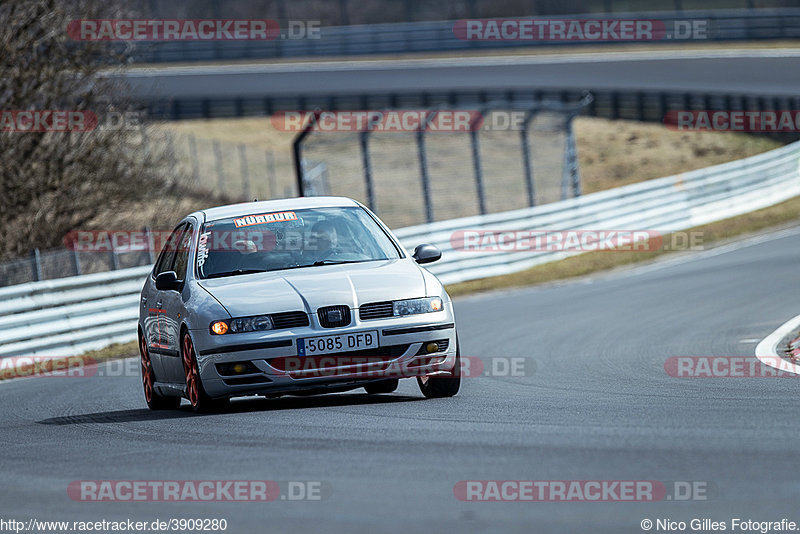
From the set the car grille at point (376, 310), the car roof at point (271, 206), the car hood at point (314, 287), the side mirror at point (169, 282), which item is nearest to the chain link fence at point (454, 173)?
the car roof at point (271, 206)

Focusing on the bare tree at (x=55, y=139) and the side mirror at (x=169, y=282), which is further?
the bare tree at (x=55, y=139)

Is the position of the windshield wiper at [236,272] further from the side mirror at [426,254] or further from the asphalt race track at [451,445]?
the side mirror at [426,254]

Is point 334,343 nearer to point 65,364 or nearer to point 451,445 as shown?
point 451,445

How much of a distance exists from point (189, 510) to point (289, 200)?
498 cm

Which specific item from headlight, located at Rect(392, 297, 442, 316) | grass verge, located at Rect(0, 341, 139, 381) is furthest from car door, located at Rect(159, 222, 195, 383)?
grass verge, located at Rect(0, 341, 139, 381)

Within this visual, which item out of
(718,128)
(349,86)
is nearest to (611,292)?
(718,128)

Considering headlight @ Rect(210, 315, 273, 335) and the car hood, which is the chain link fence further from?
headlight @ Rect(210, 315, 273, 335)

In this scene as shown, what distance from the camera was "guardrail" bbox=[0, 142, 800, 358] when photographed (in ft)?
55.8

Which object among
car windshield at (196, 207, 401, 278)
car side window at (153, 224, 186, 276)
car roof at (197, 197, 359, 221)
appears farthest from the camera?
car side window at (153, 224, 186, 276)

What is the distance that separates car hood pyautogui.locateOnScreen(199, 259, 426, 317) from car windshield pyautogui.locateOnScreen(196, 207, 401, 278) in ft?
0.59

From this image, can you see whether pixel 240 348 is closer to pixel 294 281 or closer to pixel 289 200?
pixel 294 281

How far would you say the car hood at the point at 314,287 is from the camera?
8.72 meters

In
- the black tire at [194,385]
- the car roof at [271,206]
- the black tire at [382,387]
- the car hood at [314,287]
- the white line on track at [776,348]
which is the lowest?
the white line on track at [776,348]

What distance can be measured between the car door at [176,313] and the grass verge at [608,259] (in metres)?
12.3
